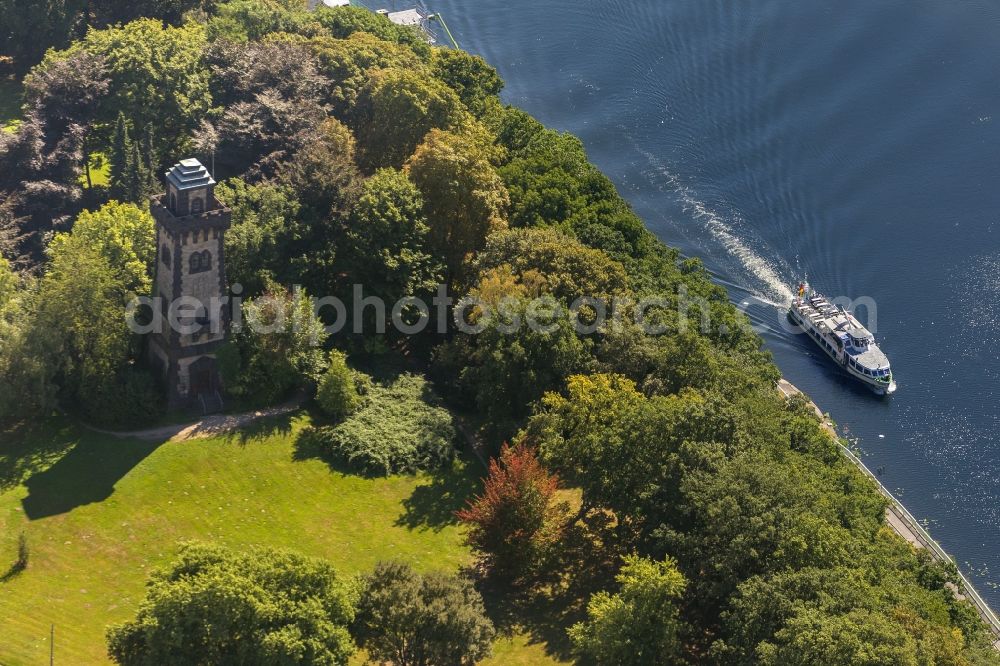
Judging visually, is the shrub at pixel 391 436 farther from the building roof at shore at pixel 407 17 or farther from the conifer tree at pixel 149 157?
the building roof at shore at pixel 407 17

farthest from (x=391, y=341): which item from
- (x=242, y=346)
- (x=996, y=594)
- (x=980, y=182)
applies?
(x=980, y=182)

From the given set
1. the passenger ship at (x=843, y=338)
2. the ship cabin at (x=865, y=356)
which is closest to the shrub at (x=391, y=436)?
the passenger ship at (x=843, y=338)

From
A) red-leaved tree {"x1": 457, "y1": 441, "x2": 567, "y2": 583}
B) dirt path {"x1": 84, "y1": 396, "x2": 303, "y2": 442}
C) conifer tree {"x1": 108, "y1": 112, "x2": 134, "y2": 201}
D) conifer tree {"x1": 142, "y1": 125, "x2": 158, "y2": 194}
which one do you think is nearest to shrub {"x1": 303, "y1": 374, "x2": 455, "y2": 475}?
dirt path {"x1": 84, "y1": 396, "x2": 303, "y2": 442}

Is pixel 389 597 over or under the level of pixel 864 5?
under

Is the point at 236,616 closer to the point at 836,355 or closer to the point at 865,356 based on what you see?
the point at 865,356

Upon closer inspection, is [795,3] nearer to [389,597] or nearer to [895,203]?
[895,203]

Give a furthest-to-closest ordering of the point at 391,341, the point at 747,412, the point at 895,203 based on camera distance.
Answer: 1. the point at 895,203
2. the point at 391,341
3. the point at 747,412
